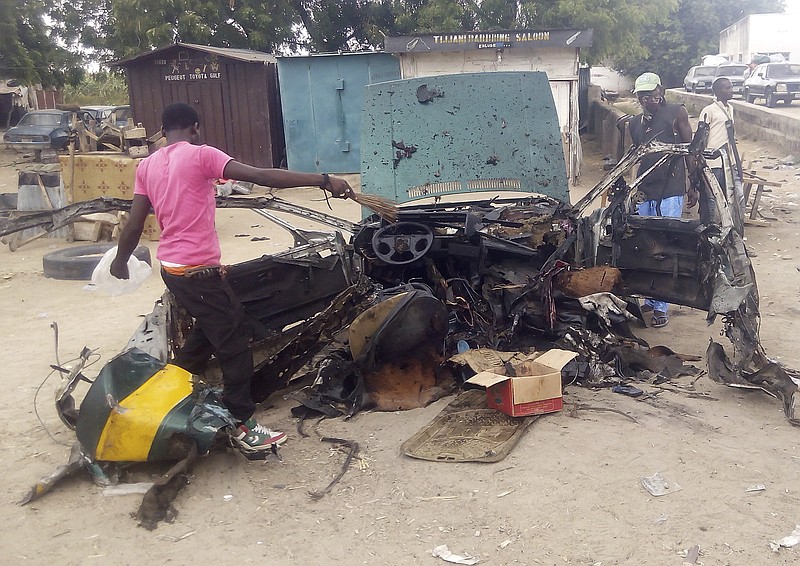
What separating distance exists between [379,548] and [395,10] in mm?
17729

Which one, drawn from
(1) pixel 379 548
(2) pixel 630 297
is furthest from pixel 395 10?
(1) pixel 379 548

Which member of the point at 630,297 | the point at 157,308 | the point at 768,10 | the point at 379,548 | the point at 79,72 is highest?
the point at 768,10

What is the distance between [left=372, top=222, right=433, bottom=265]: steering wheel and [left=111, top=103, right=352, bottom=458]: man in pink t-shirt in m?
1.06

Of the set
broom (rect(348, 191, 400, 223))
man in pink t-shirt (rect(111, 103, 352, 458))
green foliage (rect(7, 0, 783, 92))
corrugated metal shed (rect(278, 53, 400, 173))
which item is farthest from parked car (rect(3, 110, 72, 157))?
man in pink t-shirt (rect(111, 103, 352, 458))

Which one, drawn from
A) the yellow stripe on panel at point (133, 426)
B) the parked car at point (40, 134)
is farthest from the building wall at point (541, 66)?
the parked car at point (40, 134)

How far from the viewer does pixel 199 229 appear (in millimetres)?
3621

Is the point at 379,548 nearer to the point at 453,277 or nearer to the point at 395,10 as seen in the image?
the point at 453,277

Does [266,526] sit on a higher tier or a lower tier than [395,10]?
lower

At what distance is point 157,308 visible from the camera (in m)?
3.96

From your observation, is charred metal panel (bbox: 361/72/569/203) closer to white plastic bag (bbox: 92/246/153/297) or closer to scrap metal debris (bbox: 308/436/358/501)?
white plastic bag (bbox: 92/246/153/297)

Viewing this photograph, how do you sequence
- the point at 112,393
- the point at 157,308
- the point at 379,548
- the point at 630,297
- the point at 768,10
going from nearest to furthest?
the point at 379,548 < the point at 112,393 < the point at 157,308 < the point at 630,297 < the point at 768,10

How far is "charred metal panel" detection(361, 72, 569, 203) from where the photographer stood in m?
5.54

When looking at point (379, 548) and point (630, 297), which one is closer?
point (379, 548)

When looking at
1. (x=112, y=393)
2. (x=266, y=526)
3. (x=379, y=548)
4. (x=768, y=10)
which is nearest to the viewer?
(x=379, y=548)
